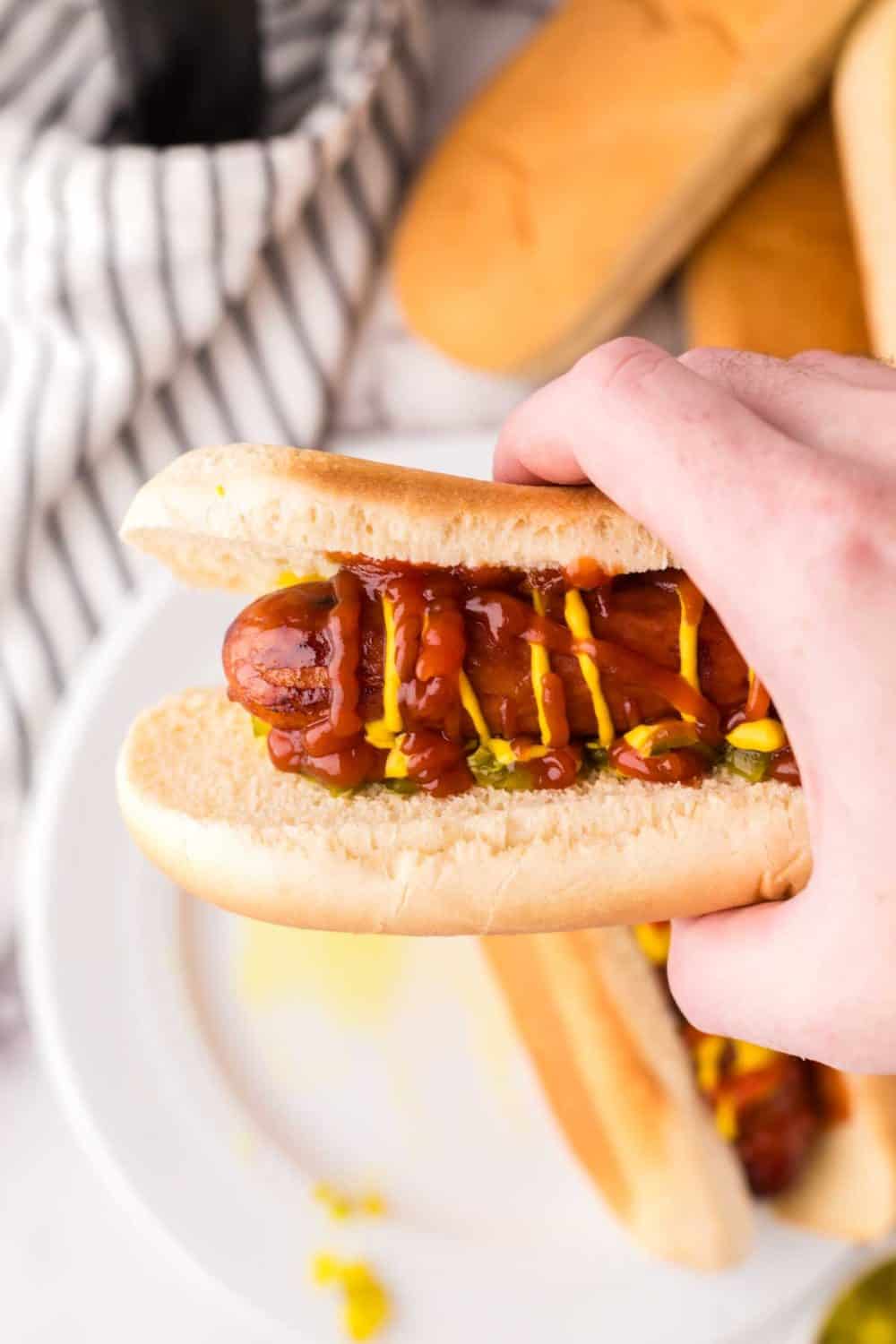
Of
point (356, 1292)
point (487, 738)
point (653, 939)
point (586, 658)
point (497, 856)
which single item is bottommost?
point (356, 1292)

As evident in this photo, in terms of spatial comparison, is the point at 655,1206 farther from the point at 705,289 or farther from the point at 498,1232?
the point at 705,289

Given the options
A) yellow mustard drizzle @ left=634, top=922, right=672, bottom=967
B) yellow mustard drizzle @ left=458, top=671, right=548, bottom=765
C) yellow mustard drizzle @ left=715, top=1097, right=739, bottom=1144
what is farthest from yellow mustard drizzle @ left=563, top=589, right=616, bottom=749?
yellow mustard drizzle @ left=715, top=1097, right=739, bottom=1144

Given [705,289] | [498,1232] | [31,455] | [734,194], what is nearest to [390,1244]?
[498,1232]

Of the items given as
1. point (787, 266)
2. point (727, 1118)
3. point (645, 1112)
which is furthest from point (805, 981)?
point (787, 266)

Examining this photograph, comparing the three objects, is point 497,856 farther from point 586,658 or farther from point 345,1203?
point 345,1203

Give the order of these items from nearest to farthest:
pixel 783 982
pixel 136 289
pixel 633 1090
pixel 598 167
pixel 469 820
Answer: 1. pixel 783 982
2. pixel 469 820
3. pixel 633 1090
4. pixel 598 167
5. pixel 136 289

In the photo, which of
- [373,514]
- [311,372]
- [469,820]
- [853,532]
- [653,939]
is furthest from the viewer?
[311,372]
